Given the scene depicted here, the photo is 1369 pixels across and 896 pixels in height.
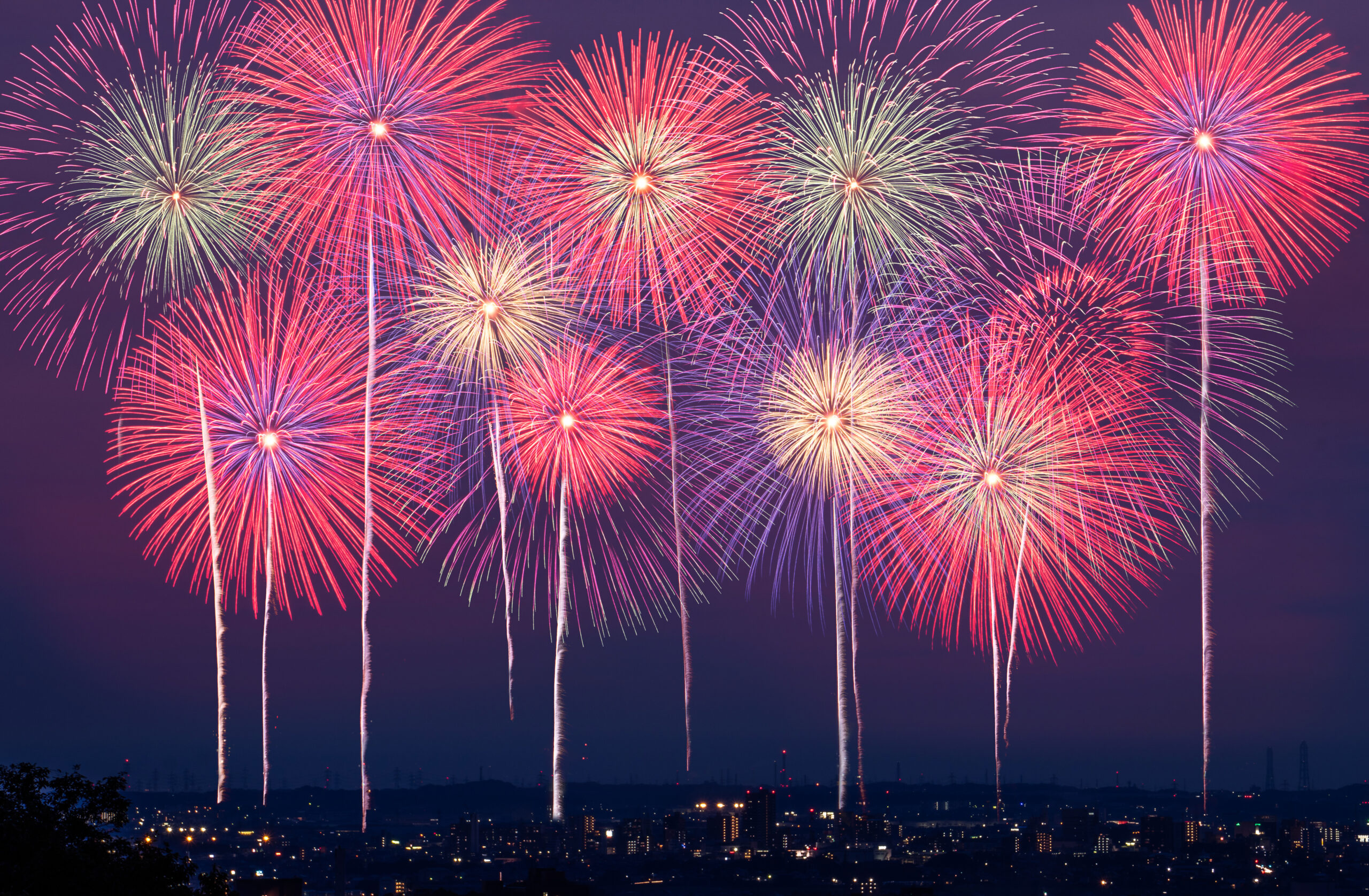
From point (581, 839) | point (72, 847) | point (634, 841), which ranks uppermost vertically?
point (72, 847)

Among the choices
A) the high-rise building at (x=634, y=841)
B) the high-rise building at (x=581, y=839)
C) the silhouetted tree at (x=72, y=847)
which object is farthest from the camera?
the high-rise building at (x=634, y=841)

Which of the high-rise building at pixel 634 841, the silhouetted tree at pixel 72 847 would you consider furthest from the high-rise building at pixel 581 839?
the silhouetted tree at pixel 72 847

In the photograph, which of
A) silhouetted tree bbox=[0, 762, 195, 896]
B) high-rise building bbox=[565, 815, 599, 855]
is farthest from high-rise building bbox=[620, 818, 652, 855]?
silhouetted tree bbox=[0, 762, 195, 896]

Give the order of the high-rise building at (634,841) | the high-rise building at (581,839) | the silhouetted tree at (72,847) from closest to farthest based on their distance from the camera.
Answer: the silhouetted tree at (72,847) → the high-rise building at (581,839) → the high-rise building at (634,841)

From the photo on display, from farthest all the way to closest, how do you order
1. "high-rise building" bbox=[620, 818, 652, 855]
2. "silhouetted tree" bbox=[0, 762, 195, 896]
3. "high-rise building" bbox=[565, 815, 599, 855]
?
1. "high-rise building" bbox=[620, 818, 652, 855]
2. "high-rise building" bbox=[565, 815, 599, 855]
3. "silhouetted tree" bbox=[0, 762, 195, 896]

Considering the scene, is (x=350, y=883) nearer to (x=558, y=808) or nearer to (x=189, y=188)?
(x=558, y=808)

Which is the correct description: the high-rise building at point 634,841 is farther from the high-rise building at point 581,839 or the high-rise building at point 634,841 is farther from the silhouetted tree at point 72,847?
the silhouetted tree at point 72,847

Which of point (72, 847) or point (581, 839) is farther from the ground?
point (72, 847)

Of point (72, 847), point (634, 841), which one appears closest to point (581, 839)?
point (634, 841)

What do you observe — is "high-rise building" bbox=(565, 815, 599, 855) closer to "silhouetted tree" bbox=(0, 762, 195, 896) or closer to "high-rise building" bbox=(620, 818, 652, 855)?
"high-rise building" bbox=(620, 818, 652, 855)

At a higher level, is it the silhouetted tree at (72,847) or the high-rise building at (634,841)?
the silhouetted tree at (72,847)

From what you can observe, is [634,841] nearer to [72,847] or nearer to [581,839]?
[581,839]

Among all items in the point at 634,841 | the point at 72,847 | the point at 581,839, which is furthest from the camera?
the point at 634,841
